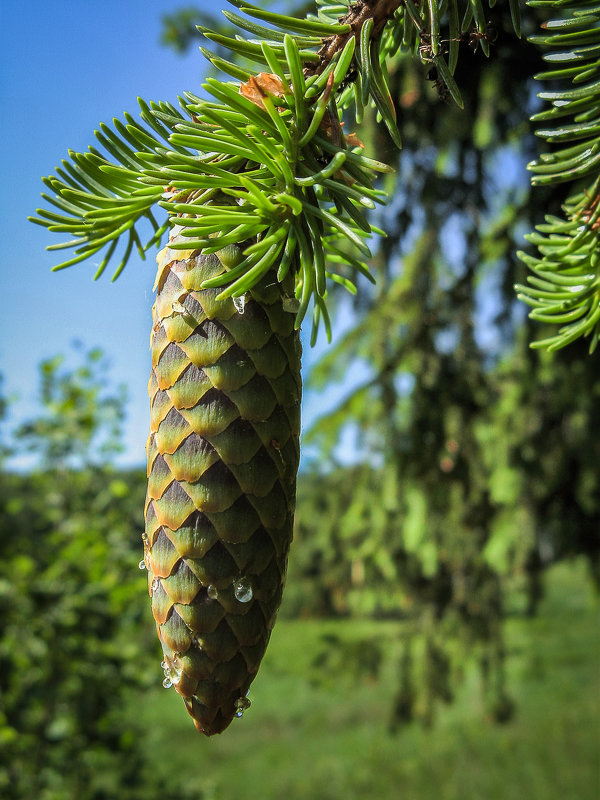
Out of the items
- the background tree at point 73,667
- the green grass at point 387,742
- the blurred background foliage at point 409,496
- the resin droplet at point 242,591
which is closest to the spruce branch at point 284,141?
the resin droplet at point 242,591

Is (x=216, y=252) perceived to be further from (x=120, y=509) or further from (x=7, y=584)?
(x=120, y=509)

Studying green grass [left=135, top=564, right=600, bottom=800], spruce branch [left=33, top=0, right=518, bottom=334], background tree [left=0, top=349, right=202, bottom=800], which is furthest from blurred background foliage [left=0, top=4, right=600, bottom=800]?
green grass [left=135, top=564, right=600, bottom=800]

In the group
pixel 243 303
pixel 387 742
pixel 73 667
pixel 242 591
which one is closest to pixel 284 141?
pixel 243 303

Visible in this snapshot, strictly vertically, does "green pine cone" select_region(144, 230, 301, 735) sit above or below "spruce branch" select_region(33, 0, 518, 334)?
below

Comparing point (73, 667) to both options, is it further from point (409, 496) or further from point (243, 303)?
point (243, 303)

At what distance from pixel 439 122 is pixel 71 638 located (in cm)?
183

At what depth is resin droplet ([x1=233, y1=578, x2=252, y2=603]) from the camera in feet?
1.08

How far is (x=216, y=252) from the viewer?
355mm

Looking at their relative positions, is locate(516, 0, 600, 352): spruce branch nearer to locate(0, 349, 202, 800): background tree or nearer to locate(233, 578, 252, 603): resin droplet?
locate(233, 578, 252, 603): resin droplet

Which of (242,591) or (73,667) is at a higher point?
(242,591)

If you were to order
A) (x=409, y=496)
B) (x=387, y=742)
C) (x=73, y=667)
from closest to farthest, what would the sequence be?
(x=409, y=496)
(x=73, y=667)
(x=387, y=742)

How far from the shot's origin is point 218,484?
1.09 feet

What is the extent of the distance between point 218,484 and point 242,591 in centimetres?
5

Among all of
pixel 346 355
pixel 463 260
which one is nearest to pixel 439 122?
pixel 463 260
